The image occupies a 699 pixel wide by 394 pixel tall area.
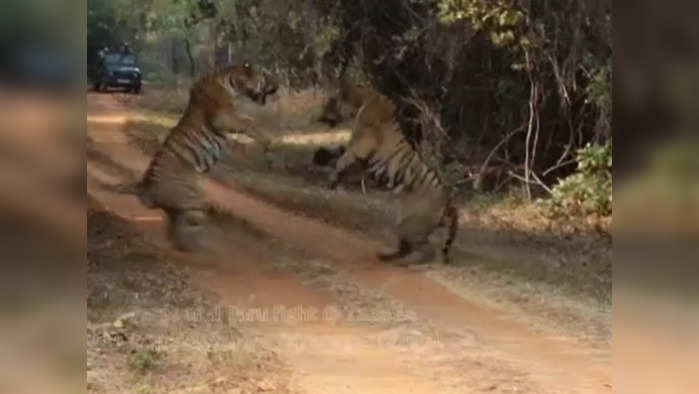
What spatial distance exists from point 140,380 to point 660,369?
1531mm

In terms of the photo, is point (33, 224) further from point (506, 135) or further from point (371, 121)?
point (506, 135)

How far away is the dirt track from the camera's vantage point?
3273 mm

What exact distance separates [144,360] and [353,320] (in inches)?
26.0

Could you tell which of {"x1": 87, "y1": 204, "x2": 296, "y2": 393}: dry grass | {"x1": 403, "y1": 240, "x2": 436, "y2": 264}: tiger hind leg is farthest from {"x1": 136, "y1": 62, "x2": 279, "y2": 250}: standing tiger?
{"x1": 403, "y1": 240, "x2": 436, "y2": 264}: tiger hind leg

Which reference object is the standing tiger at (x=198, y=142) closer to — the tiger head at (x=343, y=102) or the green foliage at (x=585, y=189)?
the tiger head at (x=343, y=102)

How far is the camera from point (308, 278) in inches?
132

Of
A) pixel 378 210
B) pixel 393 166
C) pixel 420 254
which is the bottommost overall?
pixel 420 254

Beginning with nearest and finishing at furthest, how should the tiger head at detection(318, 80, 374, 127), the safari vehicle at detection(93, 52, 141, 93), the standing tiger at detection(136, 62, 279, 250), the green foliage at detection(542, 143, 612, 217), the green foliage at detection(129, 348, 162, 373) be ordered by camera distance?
the safari vehicle at detection(93, 52, 141, 93)
the green foliage at detection(129, 348, 162, 373)
the standing tiger at detection(136, 62, 279, 250)
the tiger head at detection(318, 80, 374, 127)
the green foliage at detection(542, 143, 612, 217)

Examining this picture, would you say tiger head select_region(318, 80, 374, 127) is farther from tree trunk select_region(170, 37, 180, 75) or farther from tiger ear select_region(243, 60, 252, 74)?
tree trunk select_region(170, 37, 180, 75)

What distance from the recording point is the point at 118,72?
310 cm

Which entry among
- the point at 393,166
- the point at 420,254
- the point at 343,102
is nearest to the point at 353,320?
the point at 420,254

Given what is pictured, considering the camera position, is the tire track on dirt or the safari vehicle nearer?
the safari vehicle

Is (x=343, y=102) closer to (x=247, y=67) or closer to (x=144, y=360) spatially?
(x=247, y=67)

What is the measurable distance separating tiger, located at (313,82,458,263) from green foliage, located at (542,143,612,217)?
45 centimetres
